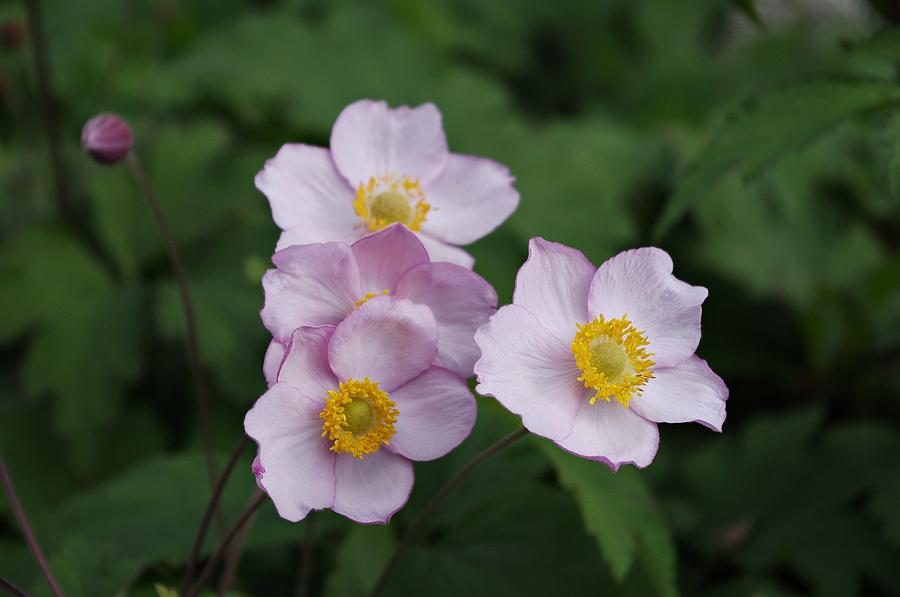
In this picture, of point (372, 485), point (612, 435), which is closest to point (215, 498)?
point (372, 485)

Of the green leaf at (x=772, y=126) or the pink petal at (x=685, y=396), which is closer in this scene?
the pink petal at (x=685, y=396)

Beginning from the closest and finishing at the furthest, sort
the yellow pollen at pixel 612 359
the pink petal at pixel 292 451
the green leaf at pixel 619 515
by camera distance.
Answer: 1. the pink petal at pixel 292 451
2. the yellow pollen at pixel 612 359
3. the green leaf at pixel 619 515

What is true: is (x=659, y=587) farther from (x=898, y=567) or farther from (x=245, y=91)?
(x=245, y=91)

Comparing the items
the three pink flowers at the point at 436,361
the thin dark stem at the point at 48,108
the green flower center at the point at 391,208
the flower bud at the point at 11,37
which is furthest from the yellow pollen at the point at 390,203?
the flower bud at the point at 11,37

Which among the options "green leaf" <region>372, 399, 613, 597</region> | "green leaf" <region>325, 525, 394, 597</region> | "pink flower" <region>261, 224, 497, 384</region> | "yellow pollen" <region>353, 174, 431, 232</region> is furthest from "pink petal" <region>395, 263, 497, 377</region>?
"green leaf" <region>325, 525, 394, 597</region>

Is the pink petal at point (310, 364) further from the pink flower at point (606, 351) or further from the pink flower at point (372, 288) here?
the pink flower at point (606, 351)

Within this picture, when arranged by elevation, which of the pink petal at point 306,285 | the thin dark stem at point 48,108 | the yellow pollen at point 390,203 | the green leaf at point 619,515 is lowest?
the green leaf at point 619,515
